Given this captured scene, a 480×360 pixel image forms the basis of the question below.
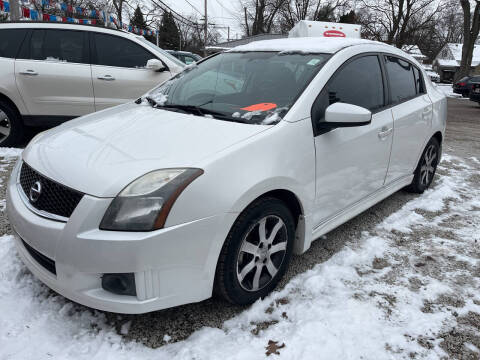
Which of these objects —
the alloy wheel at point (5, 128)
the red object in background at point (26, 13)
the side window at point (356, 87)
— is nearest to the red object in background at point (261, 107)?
the side window at point (356, 87)

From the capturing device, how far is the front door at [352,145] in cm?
254

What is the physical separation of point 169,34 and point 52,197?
5317 cm

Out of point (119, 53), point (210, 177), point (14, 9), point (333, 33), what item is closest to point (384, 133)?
point (210, 177)

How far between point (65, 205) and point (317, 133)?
1.55 metres

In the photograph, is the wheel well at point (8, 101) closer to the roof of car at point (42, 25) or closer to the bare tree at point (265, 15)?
the roof of car at point (42, 25)

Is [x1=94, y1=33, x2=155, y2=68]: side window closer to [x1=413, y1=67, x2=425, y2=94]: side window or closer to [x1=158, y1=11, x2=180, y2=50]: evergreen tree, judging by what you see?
[x1=413, y1=67, x2=425, y2=94]: side window

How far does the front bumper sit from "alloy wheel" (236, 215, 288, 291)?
9.8 inches

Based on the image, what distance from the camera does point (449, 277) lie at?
273 centimetres

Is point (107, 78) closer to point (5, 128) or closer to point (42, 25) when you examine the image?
point (42, 25)

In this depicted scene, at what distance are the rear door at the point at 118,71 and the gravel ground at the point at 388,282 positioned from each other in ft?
5.01

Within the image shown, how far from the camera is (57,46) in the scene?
510 centimetres

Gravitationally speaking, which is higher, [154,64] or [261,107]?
[154,64]

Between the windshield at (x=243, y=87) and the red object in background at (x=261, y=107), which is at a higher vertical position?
the windshield at (x=243, y=87)

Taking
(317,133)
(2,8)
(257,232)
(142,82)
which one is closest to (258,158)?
(257,232)
